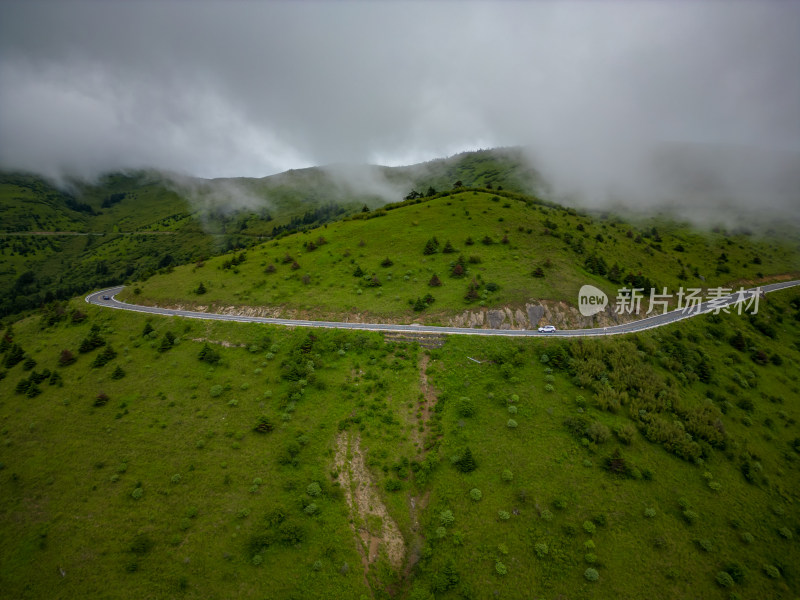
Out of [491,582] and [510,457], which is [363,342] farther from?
[491,582]

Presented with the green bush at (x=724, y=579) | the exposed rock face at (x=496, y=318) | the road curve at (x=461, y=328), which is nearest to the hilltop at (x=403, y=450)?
the green bush at (x=724, y=579)

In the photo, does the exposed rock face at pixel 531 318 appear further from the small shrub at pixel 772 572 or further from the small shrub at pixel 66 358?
the small shrub at pixel 66 358

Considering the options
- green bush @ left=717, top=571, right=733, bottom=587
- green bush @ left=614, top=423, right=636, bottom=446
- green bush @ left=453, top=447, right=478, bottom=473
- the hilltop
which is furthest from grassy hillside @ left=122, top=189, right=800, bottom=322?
green bush @ left=717, top=571, right=733, bottom=587

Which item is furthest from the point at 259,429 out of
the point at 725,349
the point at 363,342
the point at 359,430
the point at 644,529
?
the point at 725,349

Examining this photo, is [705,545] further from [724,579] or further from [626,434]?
[626,434]

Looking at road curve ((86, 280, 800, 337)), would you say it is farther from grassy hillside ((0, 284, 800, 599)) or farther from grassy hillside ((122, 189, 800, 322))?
grassy hillside ((0, 284, 800, 599))

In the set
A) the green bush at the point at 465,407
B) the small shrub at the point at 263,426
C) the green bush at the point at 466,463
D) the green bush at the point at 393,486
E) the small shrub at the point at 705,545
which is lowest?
the small shrub at the point at 705,545
